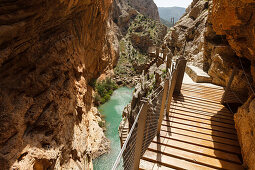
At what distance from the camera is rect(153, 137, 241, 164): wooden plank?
9.71ft

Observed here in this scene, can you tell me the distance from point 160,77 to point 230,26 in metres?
5.47

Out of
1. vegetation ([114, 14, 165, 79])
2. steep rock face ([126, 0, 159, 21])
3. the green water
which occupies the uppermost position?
steep rock face ([126, 0, 159, 21])

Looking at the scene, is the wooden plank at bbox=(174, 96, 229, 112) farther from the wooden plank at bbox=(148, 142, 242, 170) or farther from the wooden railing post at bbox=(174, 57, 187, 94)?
the wooden plank at bbox=(148, 142, 242, 170)

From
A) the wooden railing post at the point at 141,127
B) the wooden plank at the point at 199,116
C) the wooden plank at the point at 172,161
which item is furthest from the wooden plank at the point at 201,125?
the wooden railing post at the point at 141,127

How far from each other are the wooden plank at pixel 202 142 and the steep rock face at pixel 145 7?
6201cm

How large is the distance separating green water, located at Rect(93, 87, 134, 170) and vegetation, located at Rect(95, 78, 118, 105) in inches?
32.0

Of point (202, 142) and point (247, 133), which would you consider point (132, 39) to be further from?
point (247, 133)

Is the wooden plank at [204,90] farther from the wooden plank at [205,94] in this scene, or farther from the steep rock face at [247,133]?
the steep rock face at [247,133]

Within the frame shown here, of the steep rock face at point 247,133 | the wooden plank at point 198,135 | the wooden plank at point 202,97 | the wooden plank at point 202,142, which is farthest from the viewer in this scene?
the wooden plank at point 202,97

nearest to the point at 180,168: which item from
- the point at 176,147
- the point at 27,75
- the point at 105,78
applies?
the point at 176,147

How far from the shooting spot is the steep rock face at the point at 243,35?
106 inches

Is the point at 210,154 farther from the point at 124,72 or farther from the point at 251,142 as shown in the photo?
the point at 124,72

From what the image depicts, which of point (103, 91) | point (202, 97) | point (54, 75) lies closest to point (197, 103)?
point (202, 97)

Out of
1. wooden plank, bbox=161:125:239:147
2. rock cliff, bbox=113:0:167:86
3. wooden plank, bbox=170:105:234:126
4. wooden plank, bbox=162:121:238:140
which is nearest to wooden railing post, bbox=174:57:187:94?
wooden plank, bbox=170:105:234:126
